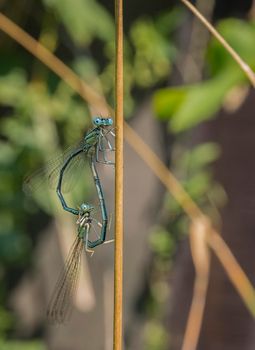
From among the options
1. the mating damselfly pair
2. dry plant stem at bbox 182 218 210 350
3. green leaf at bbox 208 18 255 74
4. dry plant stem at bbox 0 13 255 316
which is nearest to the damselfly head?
the mating damselfly pair

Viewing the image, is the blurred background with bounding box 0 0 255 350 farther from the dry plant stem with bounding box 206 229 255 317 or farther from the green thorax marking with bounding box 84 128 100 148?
the green thorax marking with bounding box 84 128 100 148

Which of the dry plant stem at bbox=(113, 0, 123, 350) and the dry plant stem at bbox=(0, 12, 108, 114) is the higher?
the dry plant stem at bbox=(0, 12, 108, 114)

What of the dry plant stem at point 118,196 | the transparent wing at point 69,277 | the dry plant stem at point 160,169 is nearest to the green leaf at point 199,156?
the dry plant stem at point 160,169

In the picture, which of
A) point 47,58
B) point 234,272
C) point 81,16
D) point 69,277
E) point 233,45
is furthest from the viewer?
point 81,16

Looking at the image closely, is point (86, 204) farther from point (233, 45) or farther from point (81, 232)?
point (233, 45)

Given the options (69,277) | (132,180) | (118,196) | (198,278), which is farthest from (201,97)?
(132,180)

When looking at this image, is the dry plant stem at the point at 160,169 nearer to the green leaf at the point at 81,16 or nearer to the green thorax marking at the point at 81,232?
the green leaf at the point at 81,16

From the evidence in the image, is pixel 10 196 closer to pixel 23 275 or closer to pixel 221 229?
pixel 23 275
